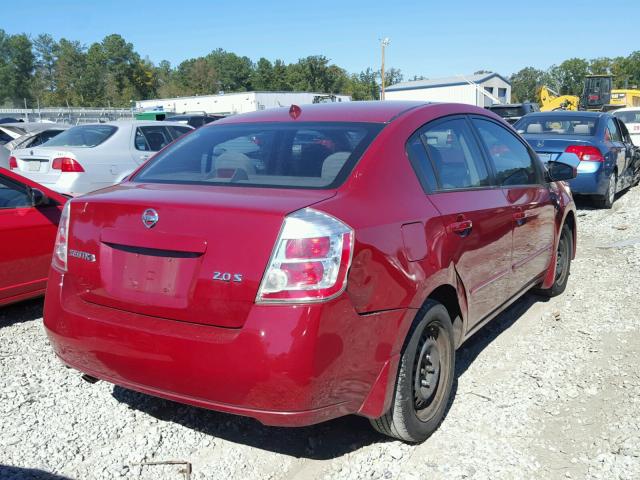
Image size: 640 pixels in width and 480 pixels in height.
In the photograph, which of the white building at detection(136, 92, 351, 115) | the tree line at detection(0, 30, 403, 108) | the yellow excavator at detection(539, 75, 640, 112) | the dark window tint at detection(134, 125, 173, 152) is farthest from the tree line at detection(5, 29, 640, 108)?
the dark window tint at detection(134, 125, 173, 152)

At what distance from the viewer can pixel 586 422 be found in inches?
135

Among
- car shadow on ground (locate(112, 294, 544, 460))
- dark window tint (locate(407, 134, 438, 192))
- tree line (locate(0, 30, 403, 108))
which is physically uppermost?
tree line (locate(0, 30, 403, 108))

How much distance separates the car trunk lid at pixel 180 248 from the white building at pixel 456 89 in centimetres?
4758

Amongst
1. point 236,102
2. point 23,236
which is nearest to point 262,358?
point 23,236

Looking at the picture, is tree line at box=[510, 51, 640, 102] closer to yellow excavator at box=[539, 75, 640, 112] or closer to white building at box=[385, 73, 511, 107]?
white building at box=[385, 73, 511, 107]

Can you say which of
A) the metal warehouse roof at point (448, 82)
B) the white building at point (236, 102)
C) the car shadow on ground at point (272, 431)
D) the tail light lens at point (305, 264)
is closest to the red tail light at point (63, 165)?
the car shadow on ground at point (272, 431)

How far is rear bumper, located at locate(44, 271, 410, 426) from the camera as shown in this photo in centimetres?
243

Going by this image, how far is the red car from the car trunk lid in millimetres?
2284

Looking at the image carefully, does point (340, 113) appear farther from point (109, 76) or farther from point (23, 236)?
point (109, 76)

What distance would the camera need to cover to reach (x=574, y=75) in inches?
4028

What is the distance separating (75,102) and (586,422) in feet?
307

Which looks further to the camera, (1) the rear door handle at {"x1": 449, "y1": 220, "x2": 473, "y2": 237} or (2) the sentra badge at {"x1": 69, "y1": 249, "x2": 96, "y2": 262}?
(1) the rear door handle at {"x1": 449, "y1": 220, "x2": 473, "y2": 237}

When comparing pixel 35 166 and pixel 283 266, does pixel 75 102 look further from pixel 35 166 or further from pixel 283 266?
pixel 283 266

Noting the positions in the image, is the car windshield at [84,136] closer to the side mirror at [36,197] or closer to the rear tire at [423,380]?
the side mirror at [36,197]
